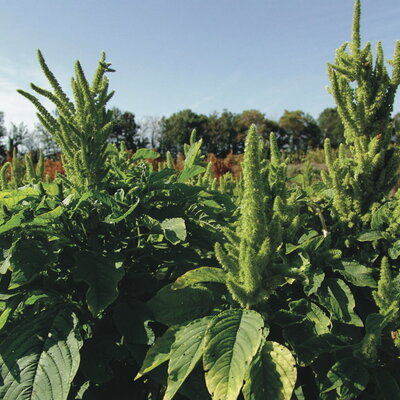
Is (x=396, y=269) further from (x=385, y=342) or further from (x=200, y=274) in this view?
(x=200, y=274)

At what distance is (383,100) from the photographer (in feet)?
5.84

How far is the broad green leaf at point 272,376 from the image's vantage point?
3.55ft

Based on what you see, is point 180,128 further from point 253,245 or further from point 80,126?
point 253,245

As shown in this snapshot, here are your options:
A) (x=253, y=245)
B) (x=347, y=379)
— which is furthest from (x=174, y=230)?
(x=347, y=379)

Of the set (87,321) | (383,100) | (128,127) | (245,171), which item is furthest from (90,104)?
(128,127)

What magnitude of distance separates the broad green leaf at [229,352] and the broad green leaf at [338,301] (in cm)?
34

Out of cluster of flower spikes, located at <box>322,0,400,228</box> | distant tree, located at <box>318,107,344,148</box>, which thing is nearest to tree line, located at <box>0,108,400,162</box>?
distant tree, located at <box>318,107,344,148</box>

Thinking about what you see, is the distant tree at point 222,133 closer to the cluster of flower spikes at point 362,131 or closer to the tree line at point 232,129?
the tree line at point 232,129

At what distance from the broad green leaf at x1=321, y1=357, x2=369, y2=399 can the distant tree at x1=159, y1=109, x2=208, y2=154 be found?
4186 centimetres

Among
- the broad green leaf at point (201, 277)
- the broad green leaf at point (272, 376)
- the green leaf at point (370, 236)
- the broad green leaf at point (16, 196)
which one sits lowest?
the broad green leaf at point (272, 376)

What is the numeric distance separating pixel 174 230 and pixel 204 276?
194 mm

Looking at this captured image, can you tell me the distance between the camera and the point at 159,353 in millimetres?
1192

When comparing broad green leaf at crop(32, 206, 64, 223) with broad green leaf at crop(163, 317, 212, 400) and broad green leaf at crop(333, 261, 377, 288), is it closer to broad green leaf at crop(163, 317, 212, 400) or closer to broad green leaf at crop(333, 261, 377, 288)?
broad green leaf at crop(163, 317, 212, 400)

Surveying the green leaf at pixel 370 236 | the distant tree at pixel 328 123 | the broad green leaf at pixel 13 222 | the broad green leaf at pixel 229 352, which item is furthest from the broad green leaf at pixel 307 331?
the distant tree at pixel 328 123
